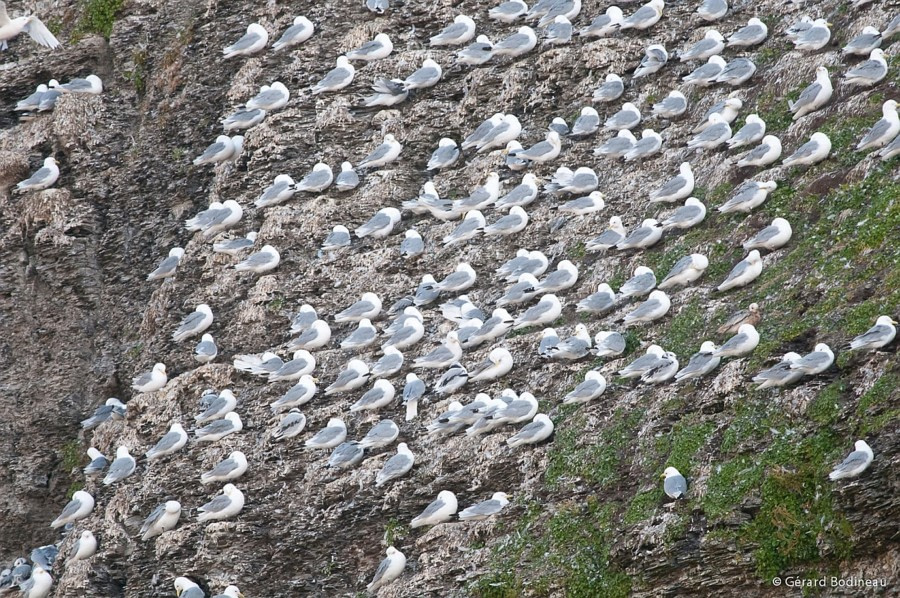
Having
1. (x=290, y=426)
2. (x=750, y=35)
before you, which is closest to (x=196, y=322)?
(x=290, y=426)

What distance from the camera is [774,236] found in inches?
634

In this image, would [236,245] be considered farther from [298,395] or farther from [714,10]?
[714,10]

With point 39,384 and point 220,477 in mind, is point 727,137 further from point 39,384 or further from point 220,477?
point 39,384

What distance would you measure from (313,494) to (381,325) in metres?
3.12

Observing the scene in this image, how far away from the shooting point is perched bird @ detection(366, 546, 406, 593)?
15.4m

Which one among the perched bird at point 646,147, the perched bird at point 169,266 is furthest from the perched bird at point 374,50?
the perched bird at point 646,147

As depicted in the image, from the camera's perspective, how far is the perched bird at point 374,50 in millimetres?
22438

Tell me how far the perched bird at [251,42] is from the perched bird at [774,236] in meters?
10.9

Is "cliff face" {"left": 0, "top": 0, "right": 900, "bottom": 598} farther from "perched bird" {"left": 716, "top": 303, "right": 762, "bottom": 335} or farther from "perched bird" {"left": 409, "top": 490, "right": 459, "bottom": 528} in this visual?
"perched bird" {"left": 409, "top": 490, "right": 459, "bottom": 528}

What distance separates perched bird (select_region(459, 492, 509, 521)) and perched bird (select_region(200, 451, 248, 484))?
3.93m

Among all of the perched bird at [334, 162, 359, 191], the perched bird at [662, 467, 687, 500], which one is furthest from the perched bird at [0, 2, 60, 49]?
the perched bird at [662, 467, 687, 500]

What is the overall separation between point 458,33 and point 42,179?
8.35 m

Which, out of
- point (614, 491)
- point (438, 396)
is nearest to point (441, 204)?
point (438, 396)

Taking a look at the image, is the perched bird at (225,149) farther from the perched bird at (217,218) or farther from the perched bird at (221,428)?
the perched bird at (221,428)
